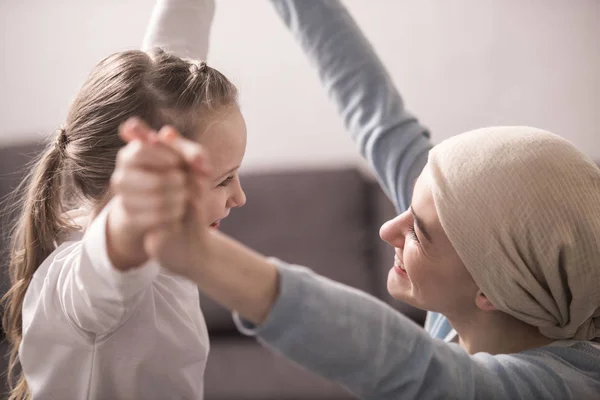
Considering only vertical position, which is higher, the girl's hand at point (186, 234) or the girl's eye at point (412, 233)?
the girl's hand at point (186, 234)

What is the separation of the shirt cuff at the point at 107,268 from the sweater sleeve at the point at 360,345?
0.13m

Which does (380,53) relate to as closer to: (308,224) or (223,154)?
(308,224)

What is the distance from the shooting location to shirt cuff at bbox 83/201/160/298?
66 centimetres

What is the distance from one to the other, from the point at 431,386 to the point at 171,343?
0.46 m

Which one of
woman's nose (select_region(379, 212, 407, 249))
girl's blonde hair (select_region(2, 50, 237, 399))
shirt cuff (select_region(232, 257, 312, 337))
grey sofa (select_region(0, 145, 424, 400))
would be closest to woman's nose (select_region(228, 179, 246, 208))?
girl's blonde hair (select_region(2, 50, 237, 399))

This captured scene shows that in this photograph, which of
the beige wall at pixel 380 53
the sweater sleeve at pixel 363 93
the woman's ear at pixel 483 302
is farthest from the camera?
the beige wall at pixel 380 53

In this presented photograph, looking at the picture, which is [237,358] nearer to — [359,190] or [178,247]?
[359,190]

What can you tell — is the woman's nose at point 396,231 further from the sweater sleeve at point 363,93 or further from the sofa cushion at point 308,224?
the sofa cushion at point 308,224

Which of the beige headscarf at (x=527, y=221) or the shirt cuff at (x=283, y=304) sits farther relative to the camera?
the beige headscarf at (x=527, y=221)

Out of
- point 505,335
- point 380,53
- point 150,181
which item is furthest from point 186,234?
point 380,53

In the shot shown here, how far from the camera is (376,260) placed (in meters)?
2.68

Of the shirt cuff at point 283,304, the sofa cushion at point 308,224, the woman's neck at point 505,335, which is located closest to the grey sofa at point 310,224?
the sofa cushion at point 308,224

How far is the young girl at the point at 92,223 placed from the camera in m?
0.94

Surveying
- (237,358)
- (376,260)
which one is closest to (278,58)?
(376,260)
